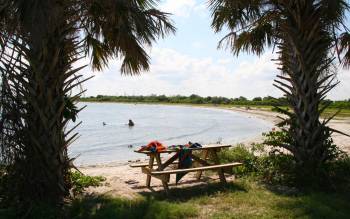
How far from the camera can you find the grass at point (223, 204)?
19.2 feet

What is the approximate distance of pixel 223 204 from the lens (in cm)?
650

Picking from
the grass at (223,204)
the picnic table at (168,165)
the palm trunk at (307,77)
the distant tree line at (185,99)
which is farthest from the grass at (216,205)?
the distant tree line at (185,99)

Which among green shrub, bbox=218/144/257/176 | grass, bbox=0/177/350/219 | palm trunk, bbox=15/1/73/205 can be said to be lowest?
grass, bbox=0/177/350/219

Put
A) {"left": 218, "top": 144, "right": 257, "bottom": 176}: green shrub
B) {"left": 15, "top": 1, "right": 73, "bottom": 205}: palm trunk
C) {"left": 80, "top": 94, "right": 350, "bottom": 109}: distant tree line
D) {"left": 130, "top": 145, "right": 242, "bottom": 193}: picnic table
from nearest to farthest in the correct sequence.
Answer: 1. {"left": 15, "top": 1, "right": 73, "bottom": 205}: palm trunk
2. {"left": 130, "top": 145, "right": 242, "bottom": 193}: picnic table
3. {"left": 218, "top": 144, "right": 257, "bottom": 176}: green shrub
4. {"left": 80, "top": 94, "right": 350, "bottom": 109}: distant tree line

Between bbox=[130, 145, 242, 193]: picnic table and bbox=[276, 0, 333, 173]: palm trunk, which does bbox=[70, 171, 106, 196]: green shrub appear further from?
bbox=[276, 0, 333, 173]: palm trunk

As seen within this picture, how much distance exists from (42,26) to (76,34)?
2.41 meters

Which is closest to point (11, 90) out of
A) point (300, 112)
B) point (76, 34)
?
point (76, 34)

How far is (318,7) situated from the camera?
777cm

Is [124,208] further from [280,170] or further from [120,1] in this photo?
[280,170]

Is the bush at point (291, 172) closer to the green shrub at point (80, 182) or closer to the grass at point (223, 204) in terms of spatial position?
the grass at point (223, 204)

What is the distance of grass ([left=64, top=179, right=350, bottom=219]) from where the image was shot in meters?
5.86

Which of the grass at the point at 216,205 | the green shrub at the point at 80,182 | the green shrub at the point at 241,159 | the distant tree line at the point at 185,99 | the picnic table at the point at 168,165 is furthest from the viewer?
the distant tree line at the point at 185,99

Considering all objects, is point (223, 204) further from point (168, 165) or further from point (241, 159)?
point (241, 159)

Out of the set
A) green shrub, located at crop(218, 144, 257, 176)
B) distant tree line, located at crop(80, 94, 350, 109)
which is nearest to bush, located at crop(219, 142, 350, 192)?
green shrub, located at crop(218, 144, 257, 176)
